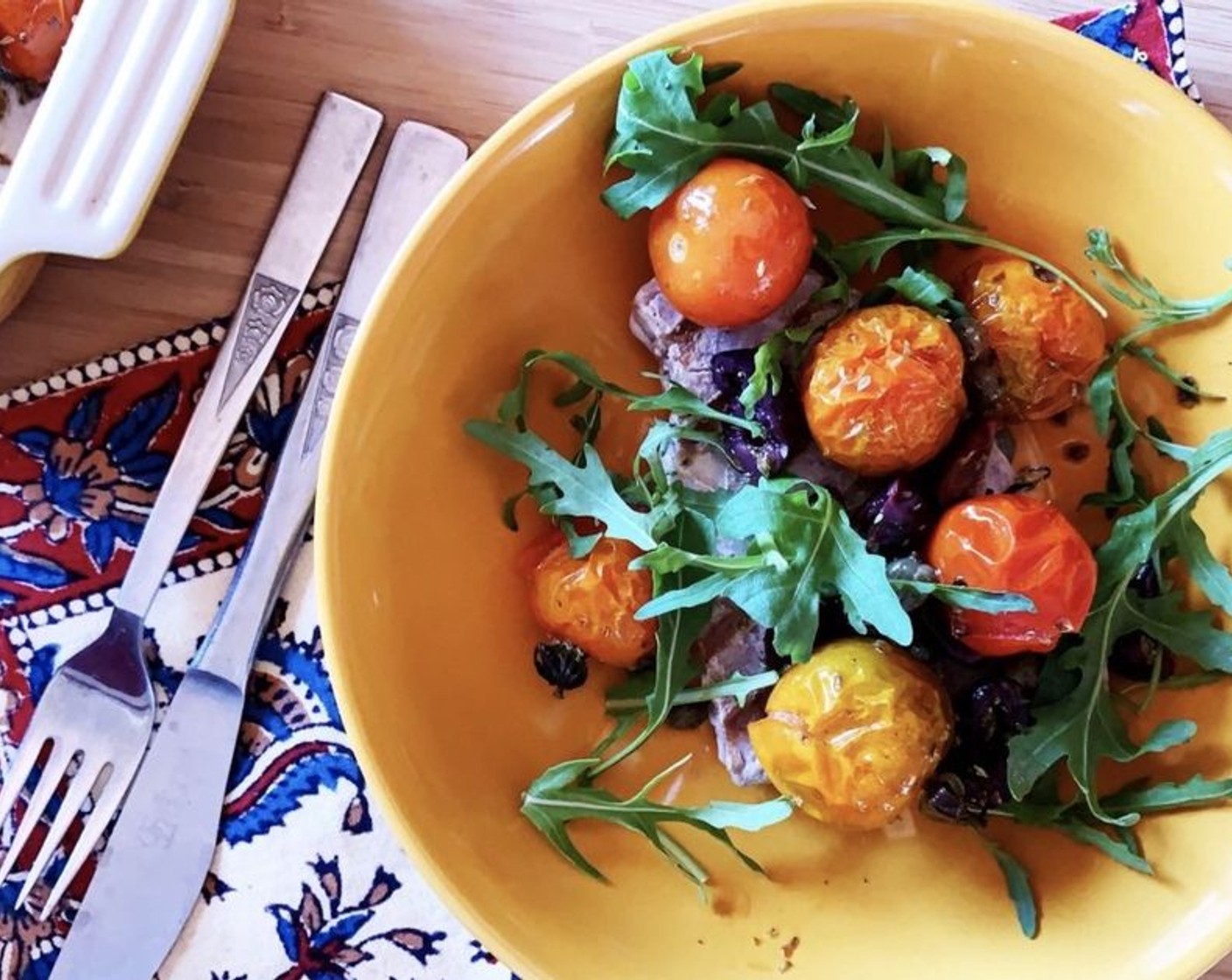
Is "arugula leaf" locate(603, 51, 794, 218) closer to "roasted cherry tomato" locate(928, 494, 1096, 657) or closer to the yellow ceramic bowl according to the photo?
the yellow ceramic bowl

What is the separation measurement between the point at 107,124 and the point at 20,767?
0.43 m

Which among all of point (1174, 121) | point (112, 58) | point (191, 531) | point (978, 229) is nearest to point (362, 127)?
point (112, 58)

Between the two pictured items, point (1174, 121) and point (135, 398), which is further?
point (135, 398)

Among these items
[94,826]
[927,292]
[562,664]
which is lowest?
[94,826]

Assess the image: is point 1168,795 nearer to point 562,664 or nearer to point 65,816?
point 562,664

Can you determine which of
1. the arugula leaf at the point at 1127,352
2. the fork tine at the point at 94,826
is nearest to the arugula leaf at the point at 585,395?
the arugula leaf at the point at 1127,352

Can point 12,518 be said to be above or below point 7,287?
below

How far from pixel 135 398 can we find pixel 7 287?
0.11 meters

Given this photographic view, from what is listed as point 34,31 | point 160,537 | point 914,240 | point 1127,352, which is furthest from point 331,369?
point 1127,352

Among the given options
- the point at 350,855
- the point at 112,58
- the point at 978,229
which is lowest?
the point at 350,855

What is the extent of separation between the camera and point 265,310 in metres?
0.94

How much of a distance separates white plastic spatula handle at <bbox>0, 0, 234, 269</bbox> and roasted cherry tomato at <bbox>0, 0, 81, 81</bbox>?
0.25 ft

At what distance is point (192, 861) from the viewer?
941 mm

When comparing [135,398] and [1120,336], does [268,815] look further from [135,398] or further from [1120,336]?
[1120,336]
